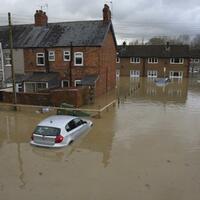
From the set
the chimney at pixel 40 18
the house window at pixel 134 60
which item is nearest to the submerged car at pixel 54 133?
the chimney at pixel 40 18

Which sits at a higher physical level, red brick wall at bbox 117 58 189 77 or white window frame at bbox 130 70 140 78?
red brick wall at bbox 117 58 189 77

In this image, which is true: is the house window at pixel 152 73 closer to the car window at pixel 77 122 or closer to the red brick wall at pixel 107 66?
the red brick wall at pixel 107 66

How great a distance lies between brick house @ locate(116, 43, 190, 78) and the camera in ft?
169

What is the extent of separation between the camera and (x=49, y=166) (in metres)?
11.0

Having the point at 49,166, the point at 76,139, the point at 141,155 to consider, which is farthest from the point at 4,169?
the point at 141,155

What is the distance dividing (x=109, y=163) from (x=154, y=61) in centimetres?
4449

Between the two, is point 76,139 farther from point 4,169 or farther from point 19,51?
point 19,51

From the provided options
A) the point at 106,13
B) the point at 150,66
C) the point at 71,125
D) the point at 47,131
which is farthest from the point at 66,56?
the point at 150,66

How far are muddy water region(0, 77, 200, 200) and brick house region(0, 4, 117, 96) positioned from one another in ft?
32.6

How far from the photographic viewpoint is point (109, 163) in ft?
37.2

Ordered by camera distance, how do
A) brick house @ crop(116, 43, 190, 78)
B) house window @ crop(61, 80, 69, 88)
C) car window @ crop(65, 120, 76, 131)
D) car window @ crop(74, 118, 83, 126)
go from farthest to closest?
brick house @ crop(116, 43, 190, 78), house window @ crop(61, 80, 69, 88), car window @ crop(74, 118, 83, 126), car window @ crop(65, 120, 76, 131)

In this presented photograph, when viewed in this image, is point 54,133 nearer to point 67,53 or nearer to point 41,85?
point 41,85

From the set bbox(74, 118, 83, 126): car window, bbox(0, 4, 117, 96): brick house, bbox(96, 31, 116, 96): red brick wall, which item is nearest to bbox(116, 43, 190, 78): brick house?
bbox(96, 31, 116, 96): red brick wall

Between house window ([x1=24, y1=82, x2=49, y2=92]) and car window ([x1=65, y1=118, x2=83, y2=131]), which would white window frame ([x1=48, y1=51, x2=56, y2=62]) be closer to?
house window ([x1=24, y1=82, x2=49, y2=92])
